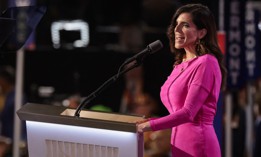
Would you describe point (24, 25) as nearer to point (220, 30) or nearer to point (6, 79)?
point (220, 30)

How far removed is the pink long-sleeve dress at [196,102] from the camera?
3.18 m

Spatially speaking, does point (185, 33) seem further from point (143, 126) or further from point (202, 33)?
point (143, 126)

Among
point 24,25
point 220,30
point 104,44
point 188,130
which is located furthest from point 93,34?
point 188,130

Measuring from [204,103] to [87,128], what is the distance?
593 millimetres

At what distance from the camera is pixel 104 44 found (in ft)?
35.5

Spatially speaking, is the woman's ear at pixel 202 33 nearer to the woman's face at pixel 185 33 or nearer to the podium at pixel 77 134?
the woman's face at pixel 185 33

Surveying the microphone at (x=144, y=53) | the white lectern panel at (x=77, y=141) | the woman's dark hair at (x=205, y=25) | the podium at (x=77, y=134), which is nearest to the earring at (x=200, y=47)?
the woman's dark hair at (x=205, y=25)

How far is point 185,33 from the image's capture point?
131 inches

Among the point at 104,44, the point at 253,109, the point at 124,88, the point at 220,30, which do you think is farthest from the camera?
the point at 104,44

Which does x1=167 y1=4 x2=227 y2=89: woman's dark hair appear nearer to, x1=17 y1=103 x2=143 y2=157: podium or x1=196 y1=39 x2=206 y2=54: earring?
x1=196 y1=39 x2=206 y2=54: earring

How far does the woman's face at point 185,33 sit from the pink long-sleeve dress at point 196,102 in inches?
3.8

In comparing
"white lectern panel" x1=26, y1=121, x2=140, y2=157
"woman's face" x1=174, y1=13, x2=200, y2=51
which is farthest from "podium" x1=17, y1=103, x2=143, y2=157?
"woman's face" x1=174, y1=13, x2=200, y2=51

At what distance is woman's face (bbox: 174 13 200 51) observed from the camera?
3316 millimetres

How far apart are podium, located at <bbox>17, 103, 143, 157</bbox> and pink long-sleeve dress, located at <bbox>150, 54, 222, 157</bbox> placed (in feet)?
0.72
